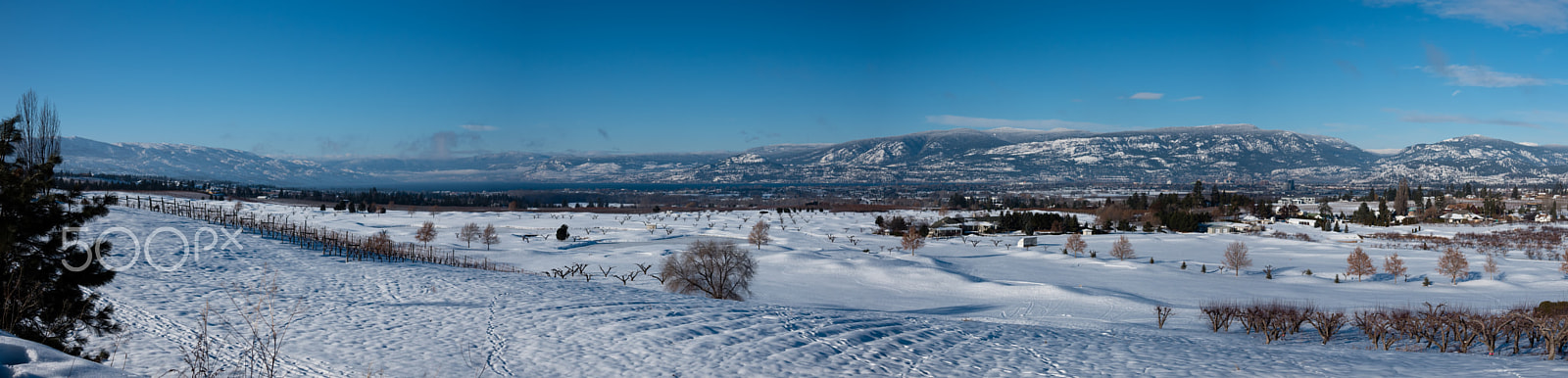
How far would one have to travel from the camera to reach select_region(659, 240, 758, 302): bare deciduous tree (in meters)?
25.3

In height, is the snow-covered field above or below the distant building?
above

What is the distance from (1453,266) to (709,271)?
42841 mm

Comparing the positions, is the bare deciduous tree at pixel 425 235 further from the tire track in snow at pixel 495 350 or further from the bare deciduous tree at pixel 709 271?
the tire track in snow at pixel 495 350

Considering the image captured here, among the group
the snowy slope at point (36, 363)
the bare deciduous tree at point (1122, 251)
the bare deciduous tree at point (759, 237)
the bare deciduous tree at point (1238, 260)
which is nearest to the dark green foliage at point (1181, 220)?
the bare deciduous tree at point (1122, 251)

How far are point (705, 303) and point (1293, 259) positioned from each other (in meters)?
54.9

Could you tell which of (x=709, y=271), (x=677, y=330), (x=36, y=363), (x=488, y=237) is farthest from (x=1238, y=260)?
(x=36, y=363)

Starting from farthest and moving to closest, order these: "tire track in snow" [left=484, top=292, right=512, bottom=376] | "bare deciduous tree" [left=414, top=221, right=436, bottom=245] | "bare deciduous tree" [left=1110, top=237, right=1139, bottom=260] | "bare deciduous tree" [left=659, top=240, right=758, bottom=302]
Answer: "bare deciduous tree" [left=1110, top=237, right=1139, bottom=260], "bare deciduous tree" [left=414, top=221, right=436, bottom=245], "bare deciduous tree" [left=659, top=240, right=758, bottom=302], "tire track in snow" [left=484, top=292, right=512, bottom=376]

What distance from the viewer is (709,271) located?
83.5ft

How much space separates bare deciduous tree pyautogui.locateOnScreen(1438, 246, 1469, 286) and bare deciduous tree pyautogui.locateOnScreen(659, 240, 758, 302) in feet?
133

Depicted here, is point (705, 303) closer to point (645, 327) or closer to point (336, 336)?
point (645, 327)

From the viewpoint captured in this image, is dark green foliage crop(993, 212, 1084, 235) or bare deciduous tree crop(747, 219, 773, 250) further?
dark green foliage crop(993, 212, 1084, 235)

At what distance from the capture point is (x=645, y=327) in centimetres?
1130

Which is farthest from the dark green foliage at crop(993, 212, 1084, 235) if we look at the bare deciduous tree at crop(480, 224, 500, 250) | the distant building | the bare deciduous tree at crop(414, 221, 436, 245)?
the bare deciduous tree at crop(414, 221, 436, 245)

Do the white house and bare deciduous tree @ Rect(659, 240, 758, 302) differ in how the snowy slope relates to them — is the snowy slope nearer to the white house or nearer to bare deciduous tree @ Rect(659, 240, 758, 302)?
bare deciduous tree @ Rect(659, 240, 758, 302)
